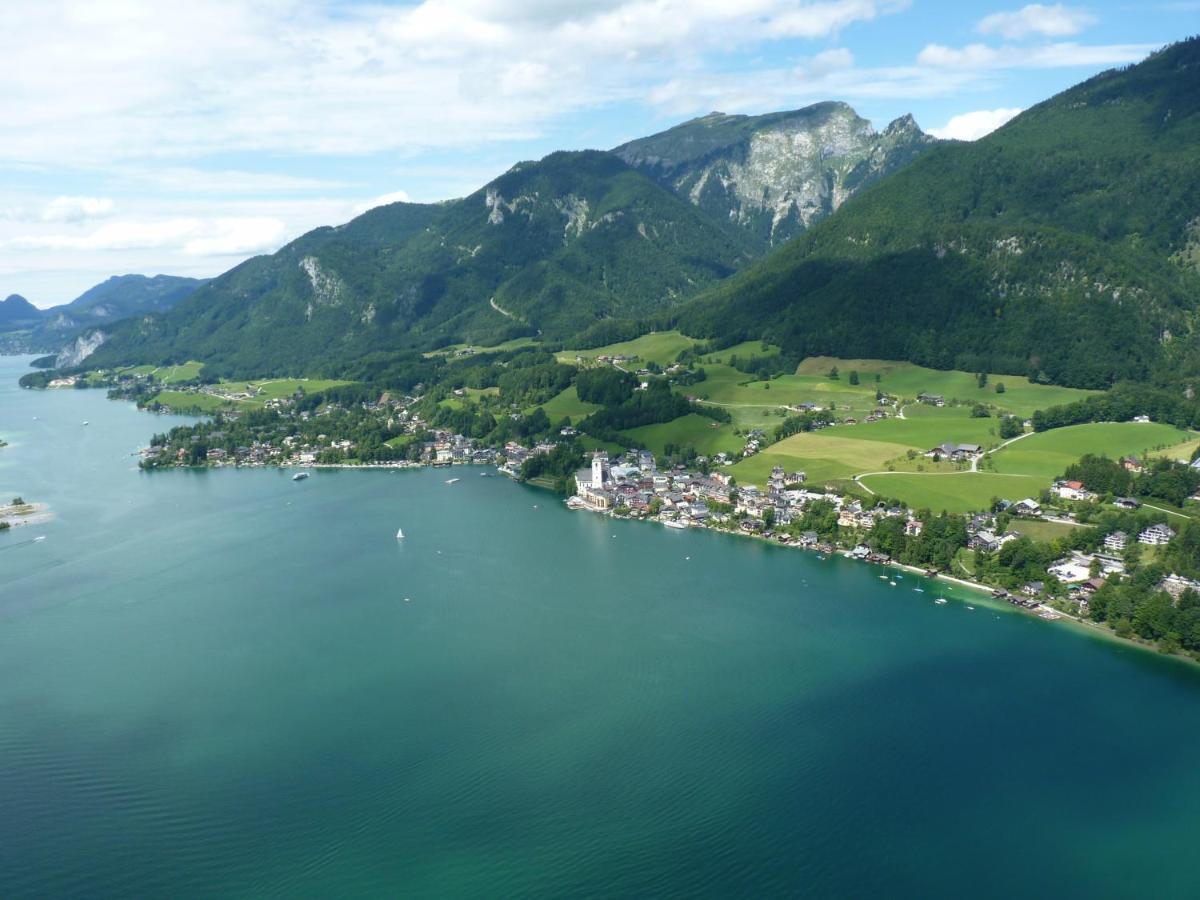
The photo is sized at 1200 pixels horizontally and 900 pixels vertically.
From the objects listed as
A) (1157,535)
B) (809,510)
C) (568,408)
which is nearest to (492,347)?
(568,408)

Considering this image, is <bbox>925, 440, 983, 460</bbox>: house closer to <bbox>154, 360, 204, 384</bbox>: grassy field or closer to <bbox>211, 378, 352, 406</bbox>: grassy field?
<bbox>211, 378, 352, 406</bbox>: grassy field

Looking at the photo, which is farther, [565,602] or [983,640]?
[565,602]

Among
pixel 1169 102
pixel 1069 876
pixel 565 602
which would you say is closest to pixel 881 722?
pixel 1069 876

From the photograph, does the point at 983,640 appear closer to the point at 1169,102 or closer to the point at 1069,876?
the point at 1069,876

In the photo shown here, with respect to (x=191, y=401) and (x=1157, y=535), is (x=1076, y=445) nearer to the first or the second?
(x=1157, y=535)

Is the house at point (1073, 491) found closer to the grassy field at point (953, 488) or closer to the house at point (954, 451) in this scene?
the grassy field at point (953, 488)

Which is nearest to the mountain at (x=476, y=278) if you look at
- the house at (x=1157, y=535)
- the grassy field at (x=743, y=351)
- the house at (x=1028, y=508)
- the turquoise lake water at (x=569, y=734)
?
the grassy field at (x=743, y=351)

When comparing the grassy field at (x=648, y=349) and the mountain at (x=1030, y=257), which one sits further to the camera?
the grassy field at (x=648, y=349)
